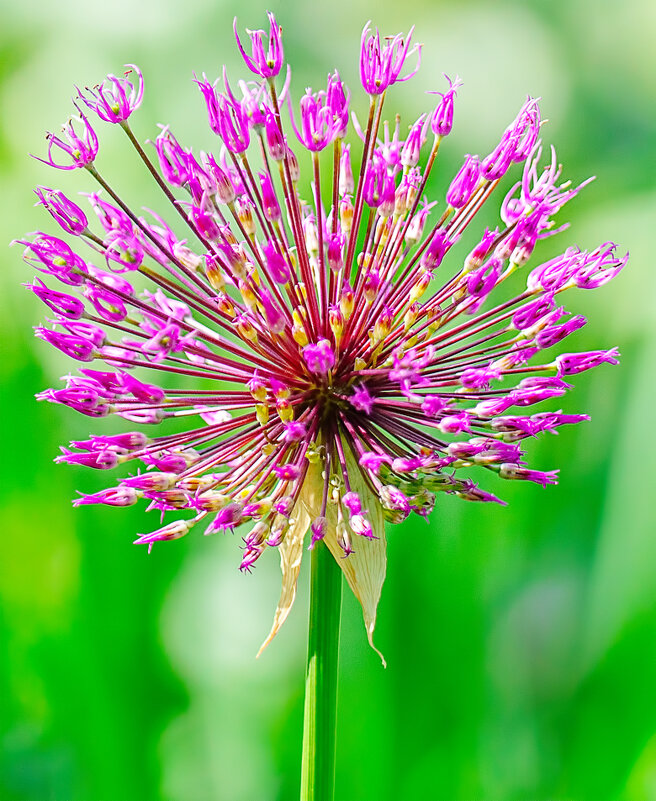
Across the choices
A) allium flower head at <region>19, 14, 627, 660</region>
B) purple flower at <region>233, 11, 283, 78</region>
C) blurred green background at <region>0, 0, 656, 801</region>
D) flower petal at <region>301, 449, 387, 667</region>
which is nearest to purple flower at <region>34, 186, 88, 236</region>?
allium flower head at <region>19, 14, 627, 660</region>

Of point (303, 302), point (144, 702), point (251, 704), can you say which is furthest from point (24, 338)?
point (303, 302)

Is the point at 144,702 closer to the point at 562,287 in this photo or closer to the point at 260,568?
the point at 260,568

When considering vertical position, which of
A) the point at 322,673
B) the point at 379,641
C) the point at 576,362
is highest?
the point at 576,362

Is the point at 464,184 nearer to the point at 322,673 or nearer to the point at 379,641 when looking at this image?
the point at 322,673

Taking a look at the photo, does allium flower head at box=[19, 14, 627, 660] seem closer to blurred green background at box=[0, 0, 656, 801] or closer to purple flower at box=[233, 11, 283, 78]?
purple flower at box=[233, 11, 283, 78]

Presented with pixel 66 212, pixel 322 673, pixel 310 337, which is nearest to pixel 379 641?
pixel 322 673

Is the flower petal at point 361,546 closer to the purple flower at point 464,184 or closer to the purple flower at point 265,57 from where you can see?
the purple flower at point 464,184
